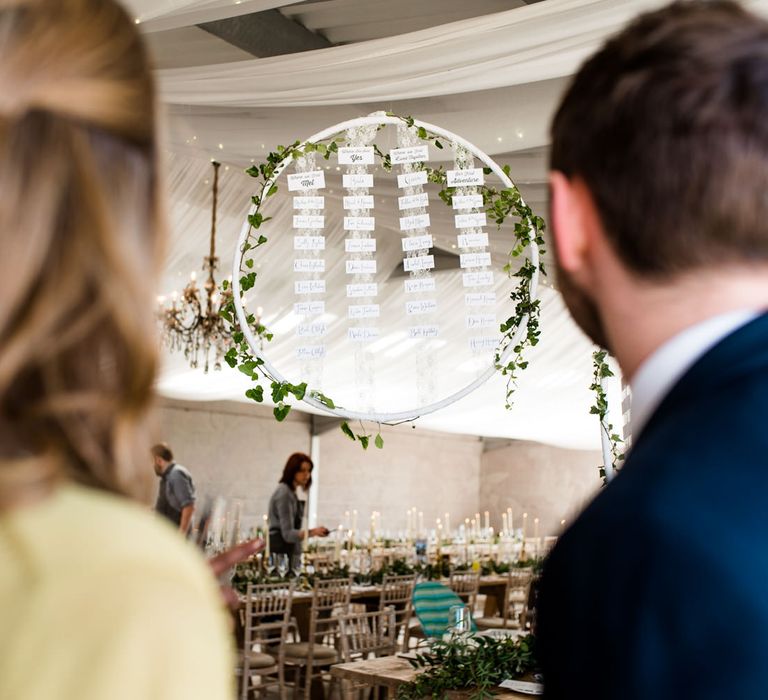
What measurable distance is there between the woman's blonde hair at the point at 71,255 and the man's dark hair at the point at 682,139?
415mm

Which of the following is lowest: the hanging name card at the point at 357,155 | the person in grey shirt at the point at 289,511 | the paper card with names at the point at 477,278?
the person in grey shirt at the point at 289,511

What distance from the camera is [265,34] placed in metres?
5.24

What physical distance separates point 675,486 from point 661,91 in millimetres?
339

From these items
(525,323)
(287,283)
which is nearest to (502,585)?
(287,283)

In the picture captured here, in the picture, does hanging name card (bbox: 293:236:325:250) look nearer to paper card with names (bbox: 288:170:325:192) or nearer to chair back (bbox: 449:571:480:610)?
paper card with names (bbox: 288:170:325:192)

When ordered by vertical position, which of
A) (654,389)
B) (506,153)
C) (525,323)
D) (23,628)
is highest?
(506,153)

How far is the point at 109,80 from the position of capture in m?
0.60

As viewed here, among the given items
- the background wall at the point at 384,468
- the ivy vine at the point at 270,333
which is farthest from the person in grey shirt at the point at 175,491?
the background wall at the point at 384,468

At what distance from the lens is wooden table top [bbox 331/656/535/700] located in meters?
3.44

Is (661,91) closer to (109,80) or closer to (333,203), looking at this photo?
(109,80)

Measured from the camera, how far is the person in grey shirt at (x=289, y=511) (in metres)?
7.09

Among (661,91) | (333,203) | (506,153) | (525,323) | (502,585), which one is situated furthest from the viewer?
(502,585)

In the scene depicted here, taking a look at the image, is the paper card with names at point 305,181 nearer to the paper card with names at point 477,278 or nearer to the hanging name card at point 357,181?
the hanging name card at point 357,181

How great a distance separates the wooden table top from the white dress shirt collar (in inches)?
107
